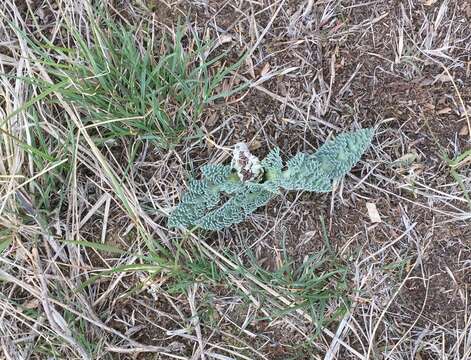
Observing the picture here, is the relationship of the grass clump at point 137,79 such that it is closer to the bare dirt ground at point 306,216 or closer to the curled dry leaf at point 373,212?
the bare dirt ground at point 306,216

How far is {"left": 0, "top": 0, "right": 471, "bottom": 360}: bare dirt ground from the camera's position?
5.31 feet

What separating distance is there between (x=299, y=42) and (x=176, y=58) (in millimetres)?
390

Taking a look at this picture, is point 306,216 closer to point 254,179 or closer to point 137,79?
point 254,179

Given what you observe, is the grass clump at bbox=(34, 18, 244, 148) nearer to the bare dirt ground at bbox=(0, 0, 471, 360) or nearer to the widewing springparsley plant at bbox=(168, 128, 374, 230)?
the bare dirt ground at bbox=(0, 0, 471, 360)

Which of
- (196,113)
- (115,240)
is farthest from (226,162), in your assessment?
(115,240)

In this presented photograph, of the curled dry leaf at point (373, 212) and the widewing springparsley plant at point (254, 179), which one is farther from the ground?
the widewing springparsley plant at point (254, 179)

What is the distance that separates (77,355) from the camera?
164 cm

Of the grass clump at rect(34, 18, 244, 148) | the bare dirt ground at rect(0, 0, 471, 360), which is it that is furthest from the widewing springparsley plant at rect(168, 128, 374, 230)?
the grass clump at rect(34, 18, 244, 148)

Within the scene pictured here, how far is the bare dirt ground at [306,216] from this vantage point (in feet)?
5.31

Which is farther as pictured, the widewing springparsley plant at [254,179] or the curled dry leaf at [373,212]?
the curled dry leaf at [373,212]

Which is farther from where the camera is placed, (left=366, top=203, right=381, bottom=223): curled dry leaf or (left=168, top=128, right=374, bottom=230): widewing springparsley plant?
(left=366, top=203, right=381, bottom=223): curled dry leaf

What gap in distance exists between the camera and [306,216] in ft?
5.40

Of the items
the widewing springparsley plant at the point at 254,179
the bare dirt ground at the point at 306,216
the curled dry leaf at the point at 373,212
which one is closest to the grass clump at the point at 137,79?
the bare dirt ground at the point at 306,216

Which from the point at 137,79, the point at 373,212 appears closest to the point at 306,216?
→ the point at 373,212
